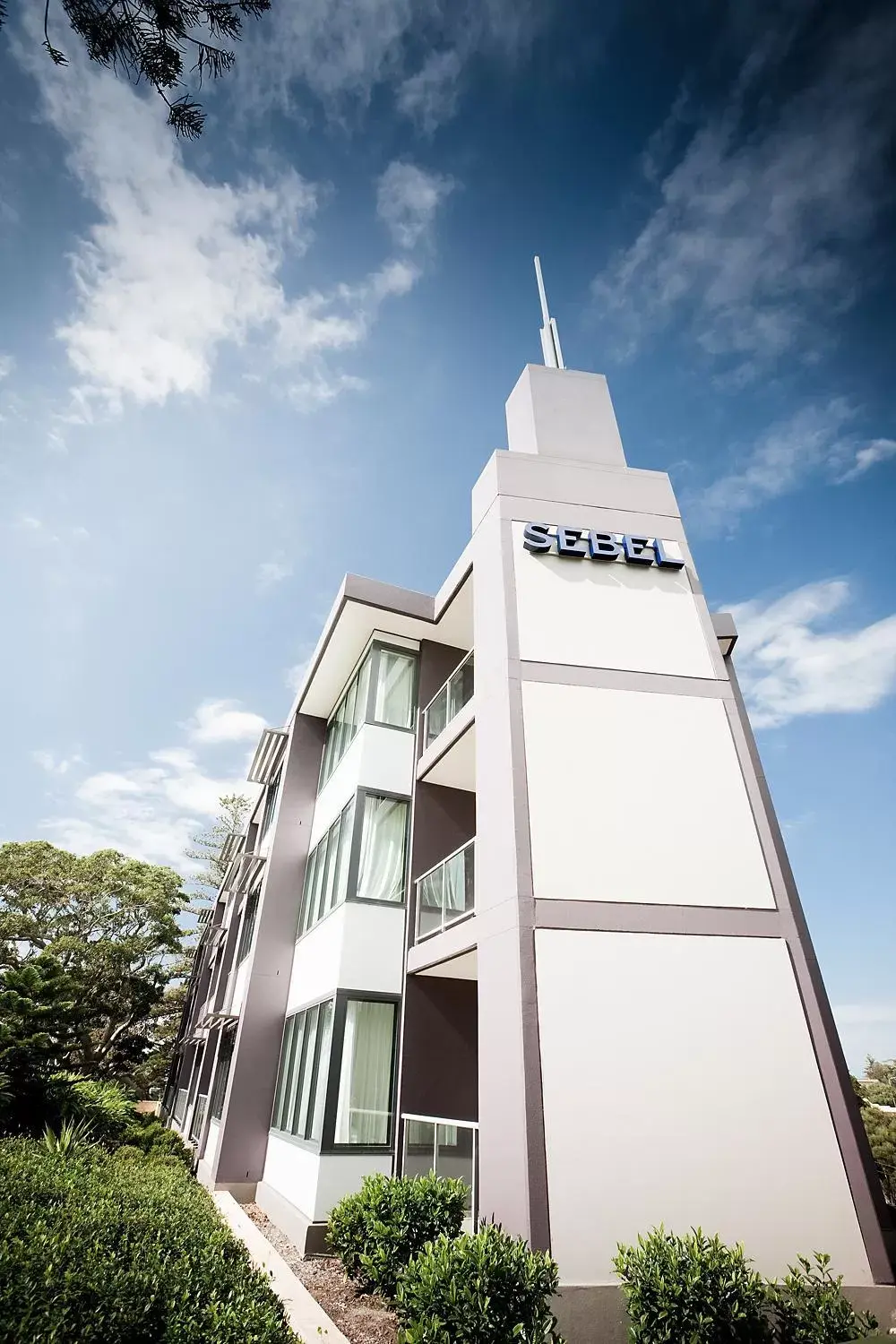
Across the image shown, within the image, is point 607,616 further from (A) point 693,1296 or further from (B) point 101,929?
(B) point 101,929

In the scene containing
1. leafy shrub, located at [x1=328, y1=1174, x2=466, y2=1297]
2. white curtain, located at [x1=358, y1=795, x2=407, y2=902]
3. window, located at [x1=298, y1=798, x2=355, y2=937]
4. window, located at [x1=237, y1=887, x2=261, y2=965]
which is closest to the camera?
leafy shrub, located at [x1=328, y1=1174, x2=466, y2=1297]

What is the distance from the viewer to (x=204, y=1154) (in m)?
13.8

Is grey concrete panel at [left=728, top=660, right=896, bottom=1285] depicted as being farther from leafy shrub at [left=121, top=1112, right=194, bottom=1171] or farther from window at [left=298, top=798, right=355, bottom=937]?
leafy shrub at [left=121, top=1112, right=194, bottom=1171]

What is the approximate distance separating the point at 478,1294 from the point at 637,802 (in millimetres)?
4614

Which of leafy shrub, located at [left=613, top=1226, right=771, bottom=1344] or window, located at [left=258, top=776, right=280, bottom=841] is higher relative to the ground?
window, located at [left=258, top=776, right=280, bottom=841]

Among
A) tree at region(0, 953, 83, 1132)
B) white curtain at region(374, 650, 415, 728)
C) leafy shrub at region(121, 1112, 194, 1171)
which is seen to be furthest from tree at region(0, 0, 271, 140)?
leafy shrub at region(121, 1112, 194, 1171)

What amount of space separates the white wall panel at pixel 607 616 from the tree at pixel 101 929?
2686 centimetres

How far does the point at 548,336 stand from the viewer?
1373 centimetres

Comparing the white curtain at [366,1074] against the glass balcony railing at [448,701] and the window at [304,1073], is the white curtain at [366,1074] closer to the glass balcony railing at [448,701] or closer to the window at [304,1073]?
the window at [304,1073]

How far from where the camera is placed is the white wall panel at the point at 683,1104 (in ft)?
17.7

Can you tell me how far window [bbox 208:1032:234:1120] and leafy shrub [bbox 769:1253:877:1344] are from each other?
12.4m

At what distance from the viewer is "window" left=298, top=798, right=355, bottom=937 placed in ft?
36.7

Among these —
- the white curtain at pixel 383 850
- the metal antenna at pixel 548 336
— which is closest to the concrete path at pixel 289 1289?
the white curtain at pixel 383 850

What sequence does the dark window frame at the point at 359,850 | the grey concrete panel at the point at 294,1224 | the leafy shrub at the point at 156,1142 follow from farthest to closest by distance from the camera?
the leafy shrub at the point at 156,1142, the dark window frame at the point at 359,850, the grey concrete panel at the point at 294,1224
